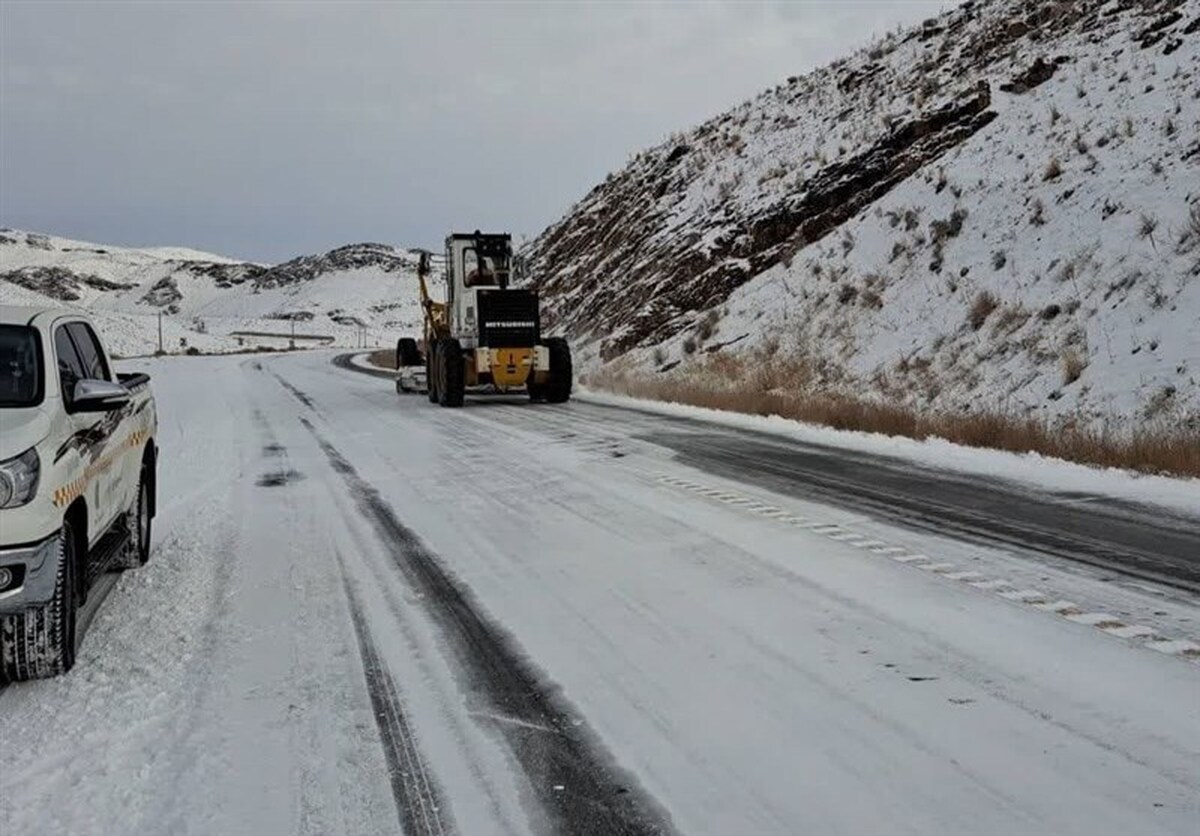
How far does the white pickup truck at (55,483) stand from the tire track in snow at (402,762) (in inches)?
57.0

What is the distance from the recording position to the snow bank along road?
3.43m

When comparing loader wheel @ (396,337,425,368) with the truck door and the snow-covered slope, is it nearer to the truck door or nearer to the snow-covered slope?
the snow-covered slope

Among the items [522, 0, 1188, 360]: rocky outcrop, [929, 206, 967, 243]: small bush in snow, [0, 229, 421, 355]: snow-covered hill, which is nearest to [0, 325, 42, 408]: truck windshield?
[929, 206, 967, 243]: small bush in snow

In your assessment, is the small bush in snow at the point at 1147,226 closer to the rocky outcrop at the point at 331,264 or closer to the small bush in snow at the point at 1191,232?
the small bush in snow at the point at 1191,232

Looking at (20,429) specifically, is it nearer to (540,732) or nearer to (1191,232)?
(540,732)

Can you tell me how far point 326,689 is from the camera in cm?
450

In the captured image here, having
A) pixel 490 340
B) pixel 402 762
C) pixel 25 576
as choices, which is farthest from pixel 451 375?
pixel 402 762

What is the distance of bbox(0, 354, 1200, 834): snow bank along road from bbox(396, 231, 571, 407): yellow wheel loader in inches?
462

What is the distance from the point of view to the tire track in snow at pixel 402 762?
3320 millimetres

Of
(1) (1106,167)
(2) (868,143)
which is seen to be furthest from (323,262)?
(1) (1106,167)

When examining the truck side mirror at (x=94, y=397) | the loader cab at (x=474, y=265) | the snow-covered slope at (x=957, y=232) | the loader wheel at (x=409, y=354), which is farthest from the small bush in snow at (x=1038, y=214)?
the truck side mirror at (x=94, y=397)

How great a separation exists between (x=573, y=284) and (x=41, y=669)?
35157 millimetres

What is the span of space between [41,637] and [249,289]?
150m

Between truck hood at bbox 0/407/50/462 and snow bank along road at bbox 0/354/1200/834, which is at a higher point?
truck hood at bbox 0/407/50/462
